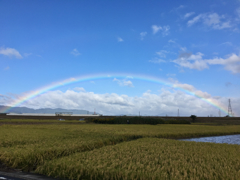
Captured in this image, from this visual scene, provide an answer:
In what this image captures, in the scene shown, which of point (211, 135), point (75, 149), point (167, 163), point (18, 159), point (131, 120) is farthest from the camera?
point (131, 120)

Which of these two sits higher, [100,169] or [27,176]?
[100,169]

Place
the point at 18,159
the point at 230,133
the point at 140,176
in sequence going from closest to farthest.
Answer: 1. the point at 140,176
2. the point at 18,159
3. the point at 230,133

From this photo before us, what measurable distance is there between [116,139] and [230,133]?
21.3 meters

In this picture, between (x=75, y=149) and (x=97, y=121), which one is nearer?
(x=75, y=149)

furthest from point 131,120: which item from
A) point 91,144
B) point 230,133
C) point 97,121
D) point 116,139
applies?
point 91,144

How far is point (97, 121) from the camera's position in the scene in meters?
50.6

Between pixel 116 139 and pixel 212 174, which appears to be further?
pixel 116 139

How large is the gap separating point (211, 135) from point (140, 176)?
2295 cm

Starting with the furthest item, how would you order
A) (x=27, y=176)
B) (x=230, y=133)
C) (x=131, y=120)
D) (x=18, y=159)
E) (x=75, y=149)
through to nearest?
(x=131, y=120), (x=230, y=133), (x=75, y=149), (x=18, y=159), (x=27, y=176)

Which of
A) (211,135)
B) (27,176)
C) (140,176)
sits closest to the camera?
(140,176)

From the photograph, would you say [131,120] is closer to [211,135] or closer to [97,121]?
[97,121]

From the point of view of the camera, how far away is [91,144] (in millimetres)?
11453

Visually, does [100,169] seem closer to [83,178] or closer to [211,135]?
[83,178]

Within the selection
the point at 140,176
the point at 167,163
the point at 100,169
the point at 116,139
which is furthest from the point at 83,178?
the point at 116,139
